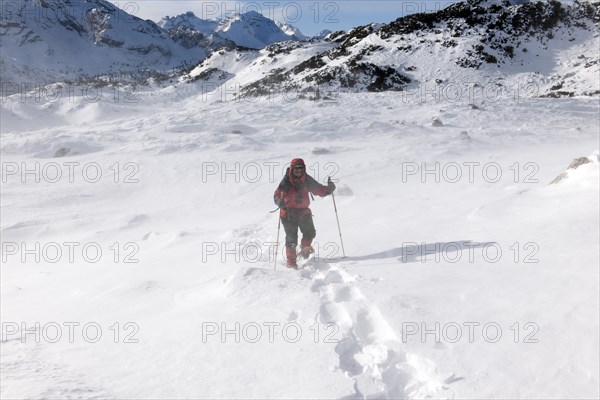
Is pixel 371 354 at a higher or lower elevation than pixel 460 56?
lower

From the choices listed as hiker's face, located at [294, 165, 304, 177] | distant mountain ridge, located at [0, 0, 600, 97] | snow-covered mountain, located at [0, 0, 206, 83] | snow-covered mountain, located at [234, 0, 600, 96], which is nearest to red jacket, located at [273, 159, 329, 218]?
hiker's face, located at [294, 165, 304, 177]

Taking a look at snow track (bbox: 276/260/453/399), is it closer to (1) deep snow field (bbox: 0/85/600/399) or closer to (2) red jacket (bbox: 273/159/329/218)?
(1) deep snow field (bbox: 0/85/600/399)

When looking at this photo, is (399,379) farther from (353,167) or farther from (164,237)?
(353,167)

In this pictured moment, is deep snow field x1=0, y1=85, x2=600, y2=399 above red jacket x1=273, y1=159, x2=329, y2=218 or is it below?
below

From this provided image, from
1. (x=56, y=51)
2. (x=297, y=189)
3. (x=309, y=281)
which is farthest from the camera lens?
(x=56, y=51)

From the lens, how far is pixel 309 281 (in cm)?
516

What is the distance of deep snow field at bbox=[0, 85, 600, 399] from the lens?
3.16 metres

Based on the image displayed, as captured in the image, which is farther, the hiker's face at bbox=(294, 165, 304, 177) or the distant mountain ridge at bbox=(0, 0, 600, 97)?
the distant mountain ridge at bbox=(0, 0, 600, 97)

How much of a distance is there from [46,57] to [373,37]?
16103 cm

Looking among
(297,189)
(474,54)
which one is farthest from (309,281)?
(474,54)

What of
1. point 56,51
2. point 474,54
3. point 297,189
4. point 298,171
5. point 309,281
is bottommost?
point 309,281

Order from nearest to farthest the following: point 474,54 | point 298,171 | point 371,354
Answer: point 371,354 → point 298,171 → point 474,54

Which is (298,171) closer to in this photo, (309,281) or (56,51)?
(309,281)

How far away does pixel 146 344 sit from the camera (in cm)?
389
